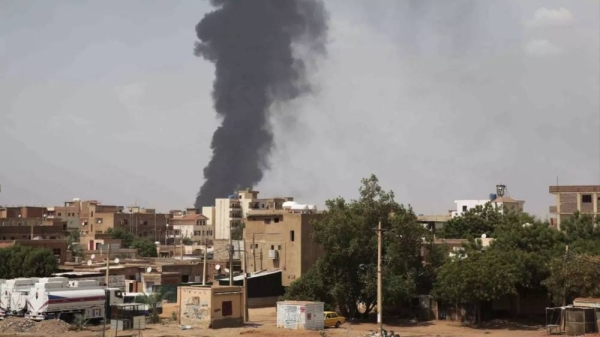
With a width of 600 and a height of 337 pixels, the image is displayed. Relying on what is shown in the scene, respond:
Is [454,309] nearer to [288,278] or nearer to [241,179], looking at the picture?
[288,278]

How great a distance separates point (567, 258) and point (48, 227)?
227 feet

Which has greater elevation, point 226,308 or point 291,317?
point 226,308

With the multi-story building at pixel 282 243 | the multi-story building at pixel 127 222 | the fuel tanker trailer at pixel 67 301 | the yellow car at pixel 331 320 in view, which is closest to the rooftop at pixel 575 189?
the multi-story building at pixel 282 243

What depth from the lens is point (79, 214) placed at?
487 feet

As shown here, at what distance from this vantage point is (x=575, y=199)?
8112 cm

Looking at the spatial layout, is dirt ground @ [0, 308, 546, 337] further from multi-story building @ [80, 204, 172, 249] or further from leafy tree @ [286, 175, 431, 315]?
multi-story building @ [80, 204, 172, 249]

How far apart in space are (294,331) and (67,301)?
13393mm

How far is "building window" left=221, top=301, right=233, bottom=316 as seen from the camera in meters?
47.6

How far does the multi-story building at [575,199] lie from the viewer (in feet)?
263

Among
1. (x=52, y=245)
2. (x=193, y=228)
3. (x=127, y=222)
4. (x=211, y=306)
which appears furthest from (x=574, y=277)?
(x=193, y=228)

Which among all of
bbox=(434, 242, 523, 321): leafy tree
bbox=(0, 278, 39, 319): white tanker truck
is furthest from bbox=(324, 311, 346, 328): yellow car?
bbox=(0, 278, 39, 319): white tanker truck

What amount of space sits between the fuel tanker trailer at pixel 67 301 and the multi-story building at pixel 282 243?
19342mm

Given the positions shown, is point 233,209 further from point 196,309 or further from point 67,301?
point 67,301

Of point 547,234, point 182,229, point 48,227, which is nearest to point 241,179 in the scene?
point 182,229
